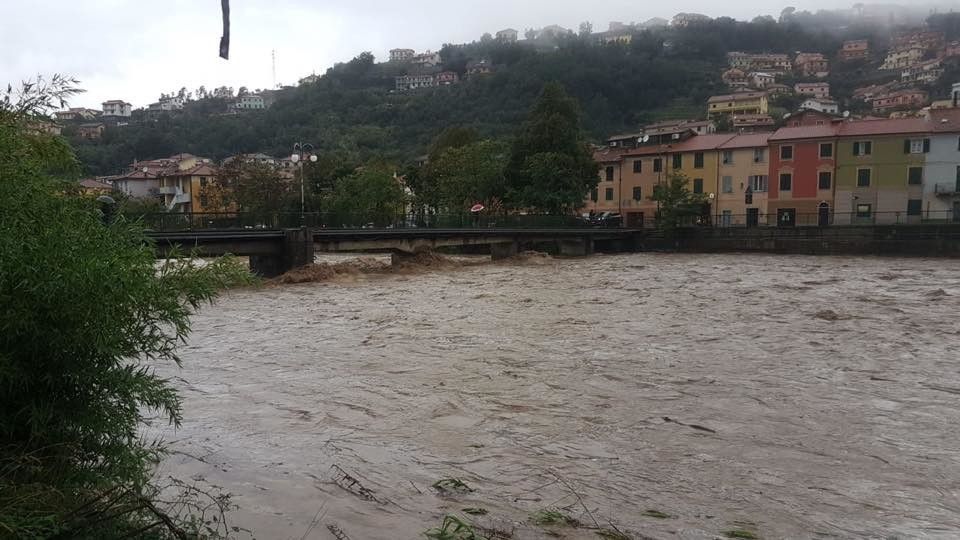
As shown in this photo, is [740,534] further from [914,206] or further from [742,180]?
[742,180]

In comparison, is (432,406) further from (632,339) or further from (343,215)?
(343,215)

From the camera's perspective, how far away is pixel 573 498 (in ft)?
23.8

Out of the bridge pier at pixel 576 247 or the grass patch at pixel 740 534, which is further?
the bridge pier at pixel 576 247

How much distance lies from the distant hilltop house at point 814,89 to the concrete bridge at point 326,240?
135724 mm

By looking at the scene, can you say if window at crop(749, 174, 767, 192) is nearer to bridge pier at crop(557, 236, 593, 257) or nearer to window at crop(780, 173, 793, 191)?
window at crop(780, 173, 793, 191)

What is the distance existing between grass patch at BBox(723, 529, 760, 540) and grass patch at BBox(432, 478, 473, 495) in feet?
8.12

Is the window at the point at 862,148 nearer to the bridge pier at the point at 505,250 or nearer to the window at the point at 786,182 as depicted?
the window at the point at 786,182

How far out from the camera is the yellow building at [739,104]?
12962 cm

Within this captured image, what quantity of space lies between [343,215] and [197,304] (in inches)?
1370

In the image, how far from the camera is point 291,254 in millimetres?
35594

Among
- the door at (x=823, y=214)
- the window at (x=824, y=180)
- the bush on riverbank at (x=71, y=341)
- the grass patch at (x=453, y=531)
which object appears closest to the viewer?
the bush on riverbank at (x=71, y=341)

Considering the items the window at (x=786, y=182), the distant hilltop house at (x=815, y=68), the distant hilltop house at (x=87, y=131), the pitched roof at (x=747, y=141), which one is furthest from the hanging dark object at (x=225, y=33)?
the distant hilltop house at (x=815, y=68)

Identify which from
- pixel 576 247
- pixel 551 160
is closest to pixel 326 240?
pixel 576 247

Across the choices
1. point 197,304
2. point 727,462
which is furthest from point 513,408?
point 197,304
